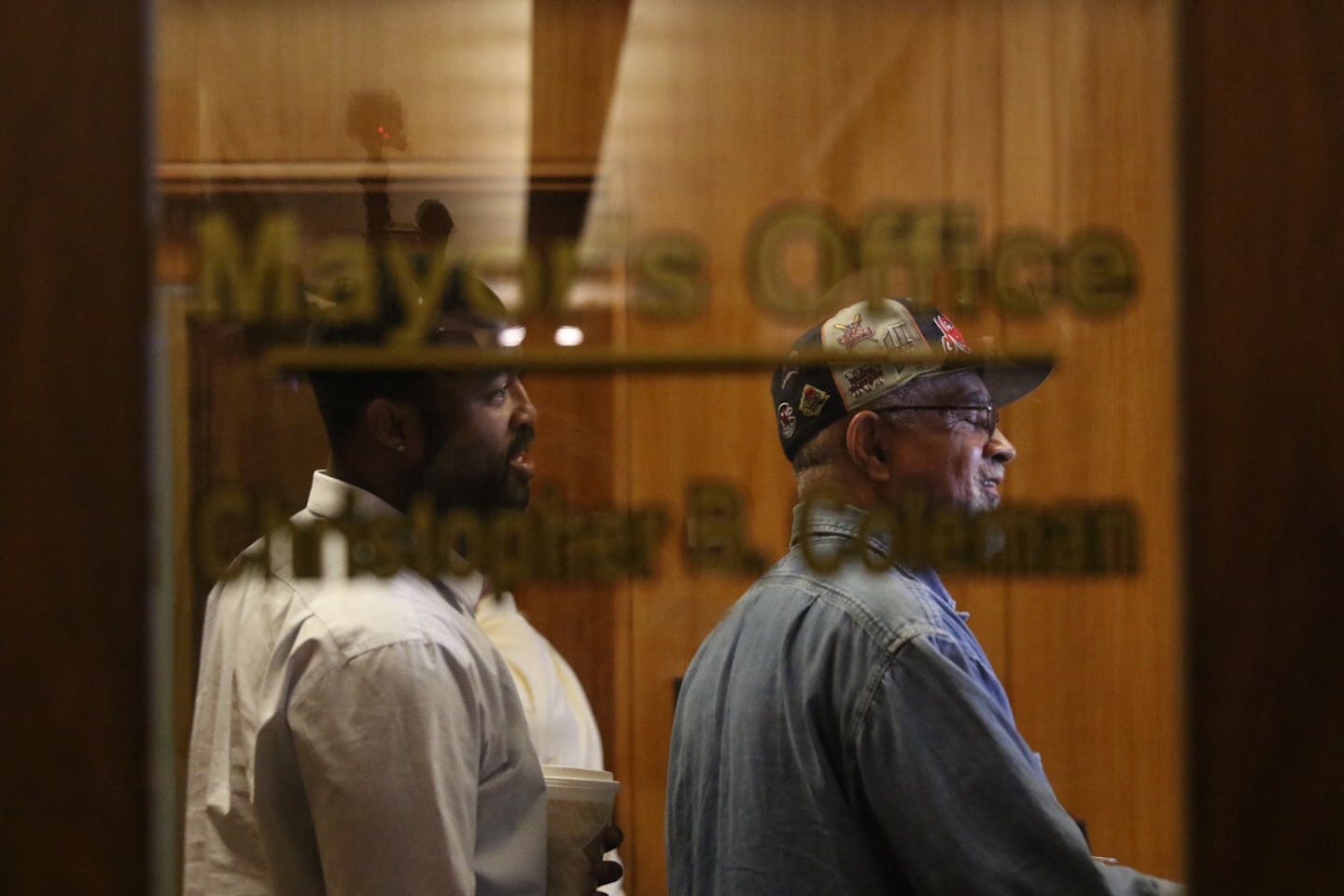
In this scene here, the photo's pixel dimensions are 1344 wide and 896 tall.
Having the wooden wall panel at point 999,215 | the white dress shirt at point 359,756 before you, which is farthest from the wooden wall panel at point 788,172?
the white dress shirt at point 359,756

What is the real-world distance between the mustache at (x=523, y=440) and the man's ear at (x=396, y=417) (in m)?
0.08

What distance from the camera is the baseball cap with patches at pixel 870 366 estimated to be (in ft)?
3.66

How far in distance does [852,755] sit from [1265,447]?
0.44 meters

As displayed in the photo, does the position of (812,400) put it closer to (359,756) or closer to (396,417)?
(396,417)

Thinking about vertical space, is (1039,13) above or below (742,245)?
above

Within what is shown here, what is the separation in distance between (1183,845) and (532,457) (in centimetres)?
60

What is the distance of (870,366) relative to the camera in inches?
44.5

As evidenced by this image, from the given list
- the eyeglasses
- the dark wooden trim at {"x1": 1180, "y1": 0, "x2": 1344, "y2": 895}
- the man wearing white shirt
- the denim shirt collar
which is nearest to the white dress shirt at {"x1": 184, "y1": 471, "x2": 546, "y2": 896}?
the man wearing white shirt

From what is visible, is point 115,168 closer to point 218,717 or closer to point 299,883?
point 218,717

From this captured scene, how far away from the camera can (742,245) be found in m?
1.14

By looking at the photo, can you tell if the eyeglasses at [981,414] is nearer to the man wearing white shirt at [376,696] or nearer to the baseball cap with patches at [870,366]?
the baseball cap with patches at [870,366]

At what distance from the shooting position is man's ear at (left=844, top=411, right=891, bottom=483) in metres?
1.17

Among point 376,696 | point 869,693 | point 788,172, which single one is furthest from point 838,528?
point 376,696

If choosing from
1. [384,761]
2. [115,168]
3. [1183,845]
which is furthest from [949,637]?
[115,168]
